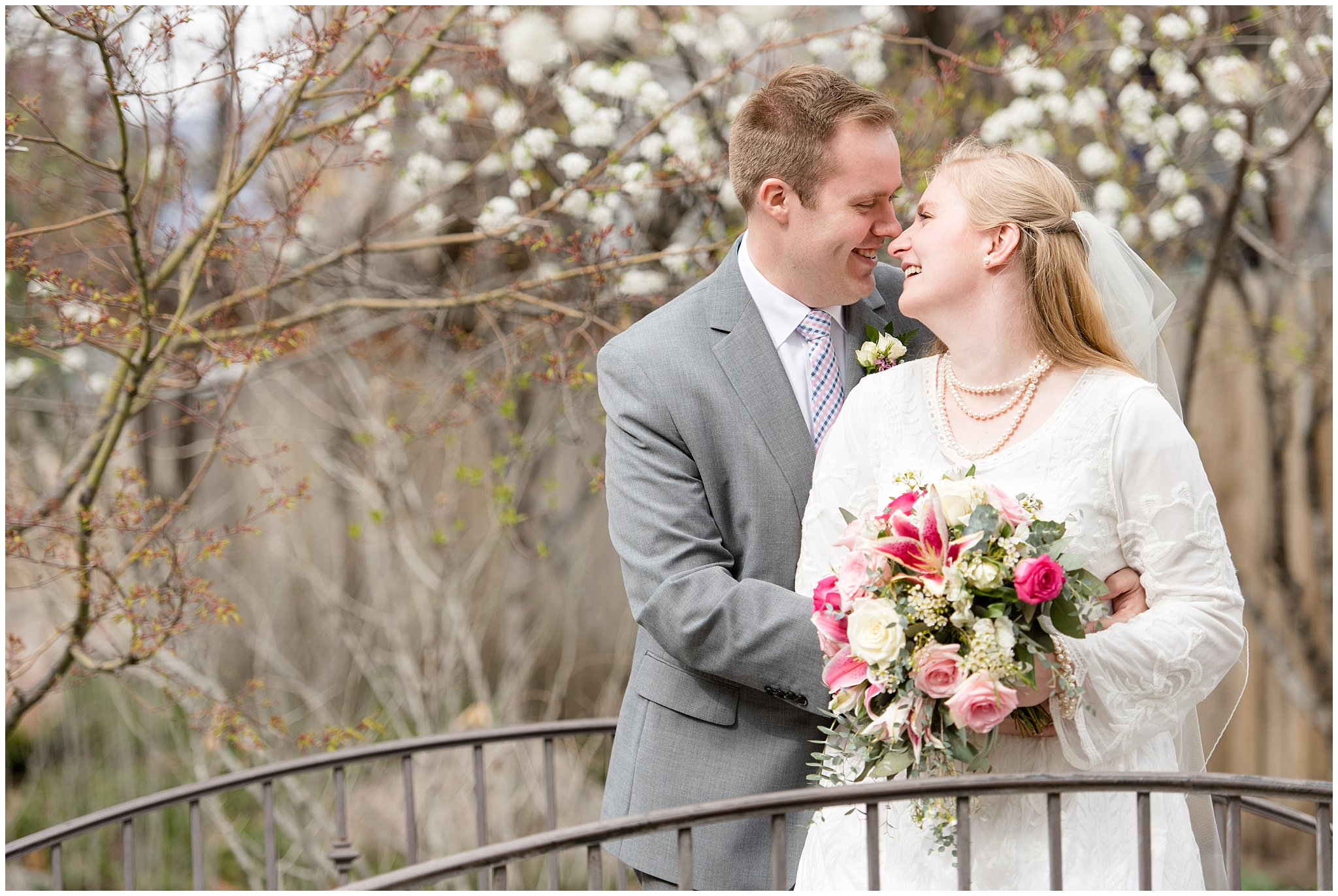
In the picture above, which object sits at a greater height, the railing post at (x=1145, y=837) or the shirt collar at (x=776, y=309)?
the shirt collar at (x=776, y=309)

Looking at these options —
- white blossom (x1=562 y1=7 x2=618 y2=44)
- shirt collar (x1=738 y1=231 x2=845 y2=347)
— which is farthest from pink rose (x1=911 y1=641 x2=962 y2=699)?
white blossom (x1=562 y1=7 x2=618 y2=44)

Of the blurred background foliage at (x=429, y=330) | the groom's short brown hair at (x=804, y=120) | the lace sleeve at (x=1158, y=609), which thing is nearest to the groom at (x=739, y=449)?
the groom's short brown hair at (x=804, y=120)

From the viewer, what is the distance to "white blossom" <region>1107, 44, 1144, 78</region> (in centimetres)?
356

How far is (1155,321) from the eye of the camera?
2164mm

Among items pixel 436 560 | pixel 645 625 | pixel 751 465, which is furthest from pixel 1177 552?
pixel 436 560

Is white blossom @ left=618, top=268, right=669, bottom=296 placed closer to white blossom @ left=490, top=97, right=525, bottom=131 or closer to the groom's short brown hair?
white blossom @ left=490, top=97, right=525, bottom=131

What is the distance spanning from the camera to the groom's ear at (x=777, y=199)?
235cm

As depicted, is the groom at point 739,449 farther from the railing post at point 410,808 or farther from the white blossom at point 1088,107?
the white blossom at point 1088,107

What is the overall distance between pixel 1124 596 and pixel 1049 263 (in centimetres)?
57

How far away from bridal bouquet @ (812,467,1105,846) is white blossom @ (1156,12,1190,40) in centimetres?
218

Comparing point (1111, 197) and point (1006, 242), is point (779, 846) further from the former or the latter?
point (1111, 197)

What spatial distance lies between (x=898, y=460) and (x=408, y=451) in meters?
3.20

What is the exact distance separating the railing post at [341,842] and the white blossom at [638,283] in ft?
5.19

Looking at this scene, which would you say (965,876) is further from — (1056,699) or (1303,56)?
(1303,56)
